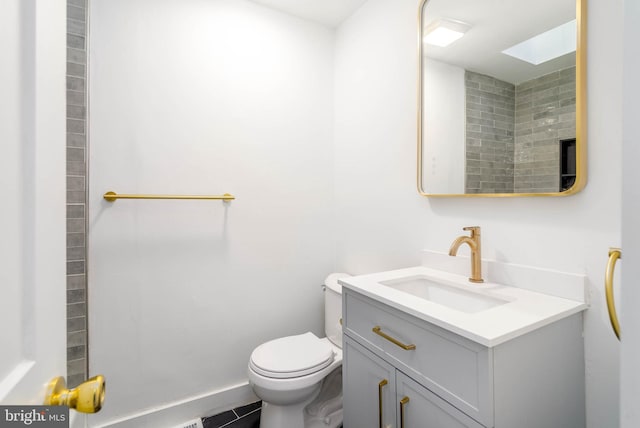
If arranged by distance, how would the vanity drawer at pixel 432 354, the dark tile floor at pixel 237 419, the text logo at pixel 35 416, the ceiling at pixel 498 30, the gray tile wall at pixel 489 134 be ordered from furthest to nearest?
the dark tile floor at pixel 237 419, the gray tile wall at pixel 489 134, the ceiling at pixel 498 30, the vanity drawer at pixel 432 354, the text logo at pixel 35 416

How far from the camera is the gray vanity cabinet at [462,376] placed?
2.51ft

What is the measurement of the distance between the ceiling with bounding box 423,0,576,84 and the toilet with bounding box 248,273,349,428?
135 cm

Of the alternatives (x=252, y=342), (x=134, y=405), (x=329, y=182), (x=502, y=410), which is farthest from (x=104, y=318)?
(x=502, y=410)

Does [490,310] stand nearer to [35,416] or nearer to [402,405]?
[402,405]

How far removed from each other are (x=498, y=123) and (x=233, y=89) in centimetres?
142

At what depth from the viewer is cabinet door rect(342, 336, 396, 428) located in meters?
1.05

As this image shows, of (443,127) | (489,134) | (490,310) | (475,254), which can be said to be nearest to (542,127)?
(489,134)

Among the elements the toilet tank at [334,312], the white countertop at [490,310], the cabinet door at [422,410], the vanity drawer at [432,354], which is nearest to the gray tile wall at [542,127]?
the white countertop at [490,310]

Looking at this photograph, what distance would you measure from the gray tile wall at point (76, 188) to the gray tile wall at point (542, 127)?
1.78 meters

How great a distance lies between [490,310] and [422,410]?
0.37 m

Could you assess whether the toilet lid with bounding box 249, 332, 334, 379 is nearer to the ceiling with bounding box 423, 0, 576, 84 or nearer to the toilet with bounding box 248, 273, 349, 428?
the toilet with bounding box 248, 273, 349, 428

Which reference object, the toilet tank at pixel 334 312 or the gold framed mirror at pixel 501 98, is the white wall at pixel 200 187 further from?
the gold framed mirror at pixel 501 98

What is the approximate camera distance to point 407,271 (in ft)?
4.63

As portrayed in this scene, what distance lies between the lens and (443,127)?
1.40 meters
